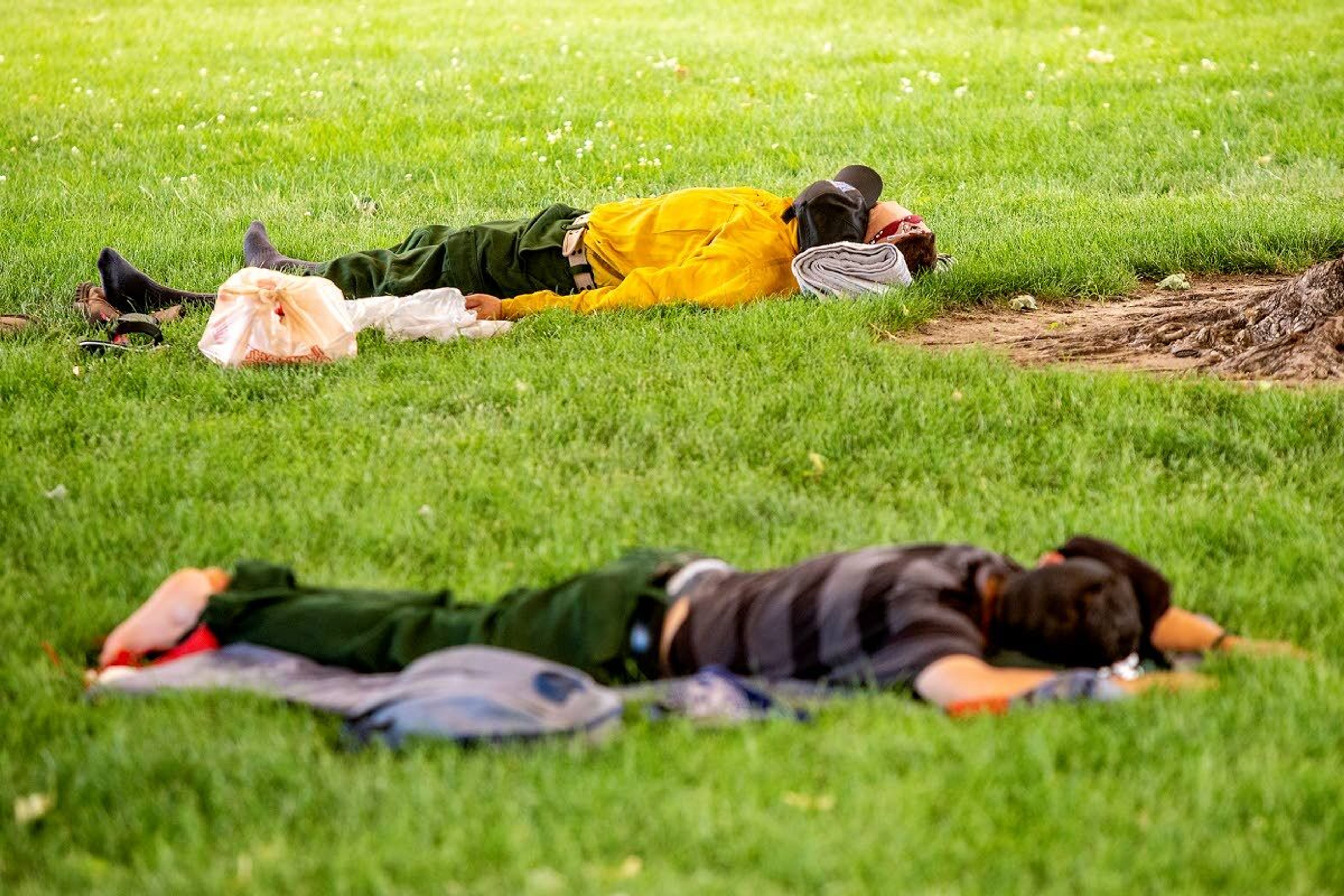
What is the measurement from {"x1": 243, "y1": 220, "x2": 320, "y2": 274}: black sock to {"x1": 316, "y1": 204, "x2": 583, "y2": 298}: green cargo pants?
25 cm

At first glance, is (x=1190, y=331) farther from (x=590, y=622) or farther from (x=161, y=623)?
(x=161, y=623)

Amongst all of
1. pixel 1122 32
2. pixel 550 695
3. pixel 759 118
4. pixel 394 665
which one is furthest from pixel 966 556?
pixel 1122 32

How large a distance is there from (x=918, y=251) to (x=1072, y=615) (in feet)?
13.2

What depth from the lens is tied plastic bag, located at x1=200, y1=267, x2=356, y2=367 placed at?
241 inches

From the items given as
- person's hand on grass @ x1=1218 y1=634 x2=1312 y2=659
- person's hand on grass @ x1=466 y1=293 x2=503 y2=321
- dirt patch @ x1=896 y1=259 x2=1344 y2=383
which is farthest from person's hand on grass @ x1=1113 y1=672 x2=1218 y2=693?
person's hand on grass @ x1=466 y1=293 x2=503 y2=321

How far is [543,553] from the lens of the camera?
167 inches

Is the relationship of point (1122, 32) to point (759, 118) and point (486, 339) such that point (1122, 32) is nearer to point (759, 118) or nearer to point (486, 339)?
Result: point (759, 118)

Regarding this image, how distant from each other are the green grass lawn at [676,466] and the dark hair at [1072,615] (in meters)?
0.19

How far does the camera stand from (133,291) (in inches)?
272

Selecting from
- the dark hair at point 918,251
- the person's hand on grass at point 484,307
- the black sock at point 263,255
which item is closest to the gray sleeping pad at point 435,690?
the person's hand on grass at point 484,307

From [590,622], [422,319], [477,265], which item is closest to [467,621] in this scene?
[590,622]

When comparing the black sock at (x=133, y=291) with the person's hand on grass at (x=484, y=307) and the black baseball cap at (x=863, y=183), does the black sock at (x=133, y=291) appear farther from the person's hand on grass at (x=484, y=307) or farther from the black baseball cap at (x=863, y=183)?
the black baseball cap at (x=863, y=183)

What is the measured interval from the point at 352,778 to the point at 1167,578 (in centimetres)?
221

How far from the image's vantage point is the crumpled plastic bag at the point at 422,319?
21.4ft
